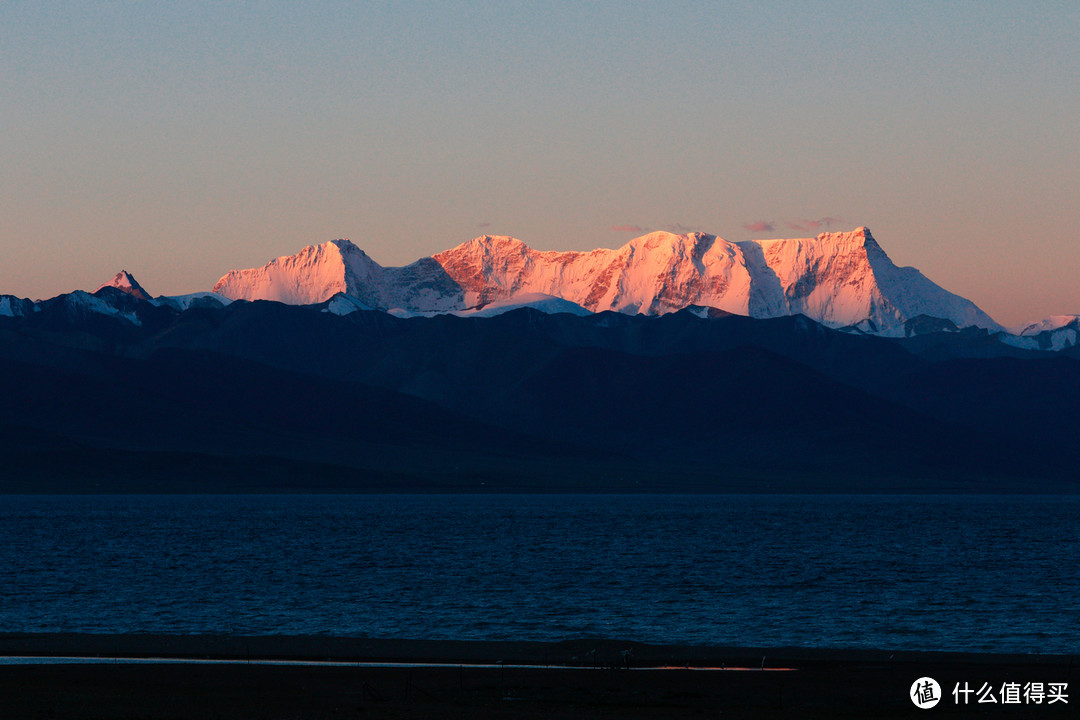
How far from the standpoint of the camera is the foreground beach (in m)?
49.2

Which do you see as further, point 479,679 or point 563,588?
point 563,588

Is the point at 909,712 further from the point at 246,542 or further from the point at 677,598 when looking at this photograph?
the point at 246,542

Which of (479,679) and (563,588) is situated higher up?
(563,588)

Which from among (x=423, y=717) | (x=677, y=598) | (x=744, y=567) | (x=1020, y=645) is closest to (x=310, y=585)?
(x=677, y=598)

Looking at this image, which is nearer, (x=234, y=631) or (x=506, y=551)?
(x=234, y=631)

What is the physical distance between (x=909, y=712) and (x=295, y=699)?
19870mm

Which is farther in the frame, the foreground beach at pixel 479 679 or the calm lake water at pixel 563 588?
the calm lake water at pixel 563 588

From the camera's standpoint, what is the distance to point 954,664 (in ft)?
203

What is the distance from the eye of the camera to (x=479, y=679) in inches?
2258

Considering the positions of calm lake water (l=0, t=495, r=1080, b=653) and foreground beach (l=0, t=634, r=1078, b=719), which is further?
calm lake water (l=0, t=495, r=1080, b=653)

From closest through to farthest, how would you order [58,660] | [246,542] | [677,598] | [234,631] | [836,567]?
1. [58,660]
2. [234,631]
3. [677,598]
4. [836,567]
5. [246,542]

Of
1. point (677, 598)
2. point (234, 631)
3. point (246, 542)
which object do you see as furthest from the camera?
point (246, 542)

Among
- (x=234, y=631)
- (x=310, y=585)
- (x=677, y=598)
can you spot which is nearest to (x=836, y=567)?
(x=677, y=598)

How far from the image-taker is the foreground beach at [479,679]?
49.2 metres
